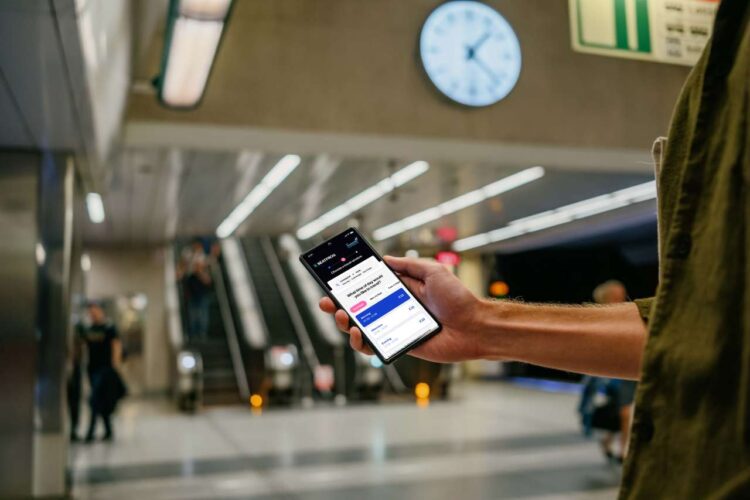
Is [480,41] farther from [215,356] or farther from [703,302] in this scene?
[215,356]

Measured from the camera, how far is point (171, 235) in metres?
16.7

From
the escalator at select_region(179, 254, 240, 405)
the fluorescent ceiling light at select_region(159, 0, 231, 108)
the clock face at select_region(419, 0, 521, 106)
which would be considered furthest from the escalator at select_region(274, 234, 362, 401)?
the clock face at select_region(419, 0, 521, 106)

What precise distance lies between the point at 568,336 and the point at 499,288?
1716 cm

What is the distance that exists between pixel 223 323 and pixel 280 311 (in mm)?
1257

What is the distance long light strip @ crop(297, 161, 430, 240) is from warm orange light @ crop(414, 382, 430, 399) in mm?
3544

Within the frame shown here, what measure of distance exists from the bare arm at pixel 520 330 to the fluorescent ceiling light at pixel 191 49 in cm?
282

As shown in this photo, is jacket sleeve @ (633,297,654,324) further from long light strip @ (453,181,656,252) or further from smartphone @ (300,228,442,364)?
long light strip @ (453,181,656,252)

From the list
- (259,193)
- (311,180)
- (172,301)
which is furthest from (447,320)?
(172,301)

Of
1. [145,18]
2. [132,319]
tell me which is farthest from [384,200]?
[132,319]

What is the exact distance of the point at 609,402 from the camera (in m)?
6.43

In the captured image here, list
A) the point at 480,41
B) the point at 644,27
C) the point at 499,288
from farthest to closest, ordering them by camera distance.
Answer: the point at 499,288 → the point at 480,41 → the point at 644,27

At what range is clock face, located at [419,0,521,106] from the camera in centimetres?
274

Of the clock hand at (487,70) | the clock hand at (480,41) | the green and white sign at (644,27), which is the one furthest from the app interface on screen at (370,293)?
the clock hand at (487,70)

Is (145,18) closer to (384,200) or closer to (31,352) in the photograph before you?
(31,352)
